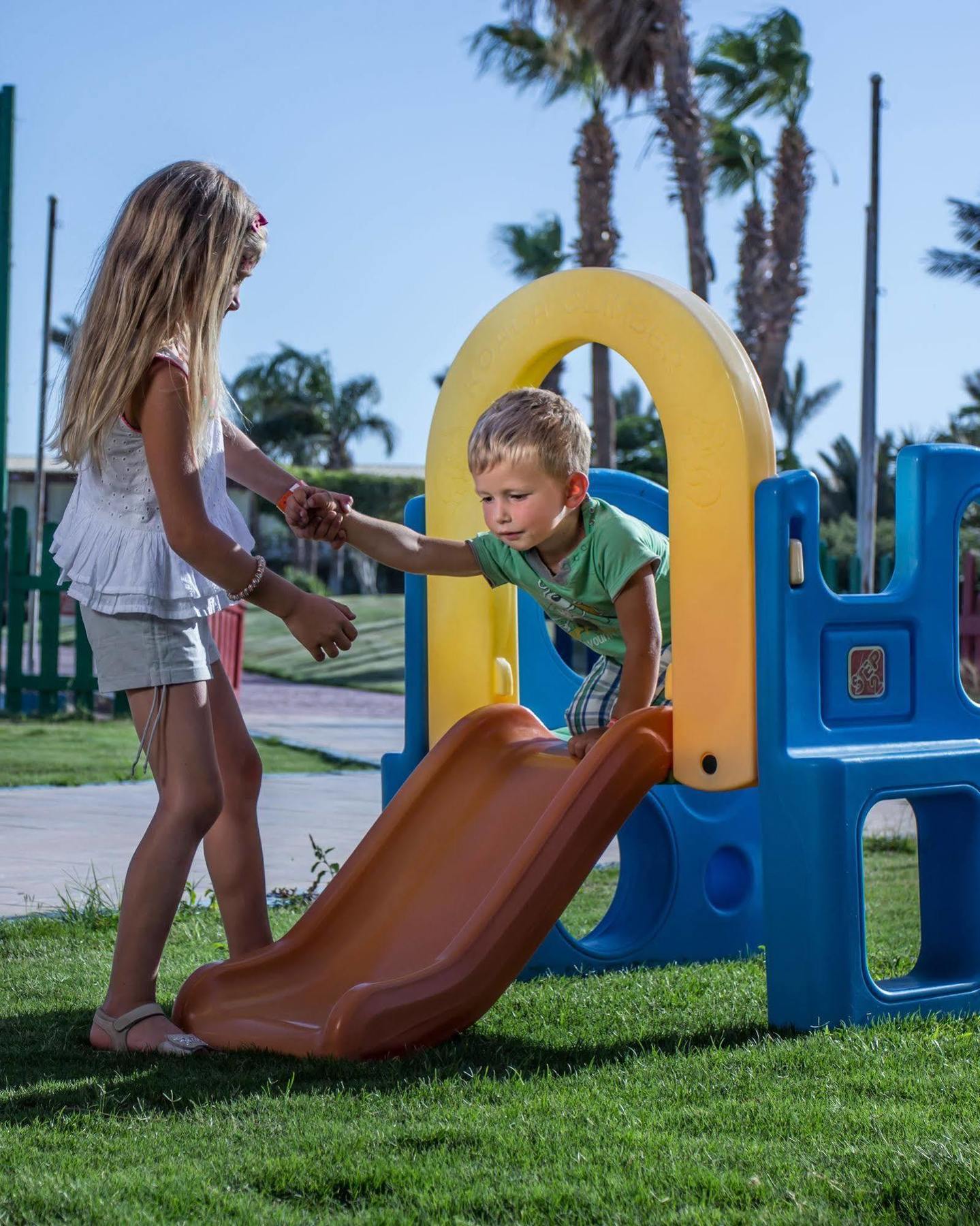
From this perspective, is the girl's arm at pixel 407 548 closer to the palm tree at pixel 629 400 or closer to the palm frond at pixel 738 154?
the palm frond at pixel 738 154

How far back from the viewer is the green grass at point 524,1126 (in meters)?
2.21

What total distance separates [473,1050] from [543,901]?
34 cm

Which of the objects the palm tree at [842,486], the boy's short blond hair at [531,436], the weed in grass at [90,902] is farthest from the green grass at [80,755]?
the palm tree at [842,486]

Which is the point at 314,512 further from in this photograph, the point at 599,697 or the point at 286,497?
the point at 599,697

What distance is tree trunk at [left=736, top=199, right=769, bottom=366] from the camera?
65.5 feet

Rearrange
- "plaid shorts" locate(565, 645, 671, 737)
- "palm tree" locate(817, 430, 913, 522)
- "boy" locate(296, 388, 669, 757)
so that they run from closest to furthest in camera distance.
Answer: "boy" locate(296, 388, 669, 757)
"plaid shorts" locate(565, 645, 671, 737)
"palm tree" locate(817, 430, 913, 522)

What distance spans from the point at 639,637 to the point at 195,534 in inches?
41.9

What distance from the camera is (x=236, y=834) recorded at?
3.48m

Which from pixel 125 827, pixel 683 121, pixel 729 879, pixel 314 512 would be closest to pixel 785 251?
pixel 683 121

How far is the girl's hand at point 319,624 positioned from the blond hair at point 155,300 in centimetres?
43

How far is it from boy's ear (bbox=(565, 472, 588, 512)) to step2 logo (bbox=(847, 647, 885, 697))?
73cm

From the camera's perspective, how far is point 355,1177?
231 centimetres

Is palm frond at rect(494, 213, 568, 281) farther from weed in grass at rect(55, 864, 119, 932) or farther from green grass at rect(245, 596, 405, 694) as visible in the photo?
weed in grass at rect(55, 864, 119, 932)

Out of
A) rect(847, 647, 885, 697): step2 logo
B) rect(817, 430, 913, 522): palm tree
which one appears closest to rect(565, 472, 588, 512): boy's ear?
rect(847, 647, 885, 697): step2 logo
